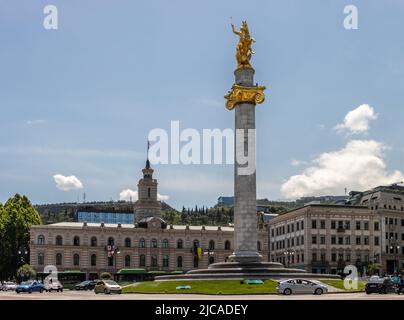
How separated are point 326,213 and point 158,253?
34.1 metres

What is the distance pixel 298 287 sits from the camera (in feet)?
158

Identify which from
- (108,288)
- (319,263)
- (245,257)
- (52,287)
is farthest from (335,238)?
(108,288)

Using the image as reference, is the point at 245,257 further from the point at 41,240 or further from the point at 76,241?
the point at 76,241

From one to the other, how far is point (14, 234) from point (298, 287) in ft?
246

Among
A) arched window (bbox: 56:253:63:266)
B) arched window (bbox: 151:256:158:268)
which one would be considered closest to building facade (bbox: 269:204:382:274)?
arched window (bbox: 151:256:158:268)

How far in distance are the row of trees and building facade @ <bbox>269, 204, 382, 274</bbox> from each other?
46461 mm

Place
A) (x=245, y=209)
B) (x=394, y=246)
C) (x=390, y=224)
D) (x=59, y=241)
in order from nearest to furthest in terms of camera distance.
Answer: (x=245, y=209) < (x=394, y=246) < (x=390, y=224) < (x=59, y=241)

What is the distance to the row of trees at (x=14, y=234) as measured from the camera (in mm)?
109062

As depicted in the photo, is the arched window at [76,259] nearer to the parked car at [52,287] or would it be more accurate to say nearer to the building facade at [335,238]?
the building facade at [335,238]

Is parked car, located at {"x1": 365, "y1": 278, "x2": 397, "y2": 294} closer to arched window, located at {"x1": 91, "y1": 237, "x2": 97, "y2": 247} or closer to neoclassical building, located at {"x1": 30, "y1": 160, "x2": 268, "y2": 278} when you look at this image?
neoclassical building, located at {"x1": 30, "y1": 160, "x2": 268, "y2": 278}

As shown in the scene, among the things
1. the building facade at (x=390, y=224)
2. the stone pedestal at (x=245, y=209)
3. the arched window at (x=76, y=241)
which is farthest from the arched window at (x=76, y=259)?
the stone pedestal at (x=245, y=209)

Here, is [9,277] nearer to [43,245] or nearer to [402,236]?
[43,245]

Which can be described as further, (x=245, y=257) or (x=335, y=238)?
(x=335, y=238)
